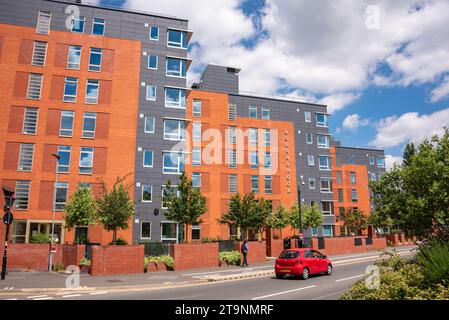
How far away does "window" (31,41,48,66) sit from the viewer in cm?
3741

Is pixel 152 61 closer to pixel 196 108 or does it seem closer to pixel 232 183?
pixel 196 108

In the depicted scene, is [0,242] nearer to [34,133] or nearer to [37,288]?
[37,288]

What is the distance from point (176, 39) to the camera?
42312 mm

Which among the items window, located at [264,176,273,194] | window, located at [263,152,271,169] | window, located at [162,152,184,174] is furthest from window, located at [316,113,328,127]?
window, located at [162,152,184,174]

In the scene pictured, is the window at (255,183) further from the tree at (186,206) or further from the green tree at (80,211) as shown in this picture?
the green tree at (80,211)

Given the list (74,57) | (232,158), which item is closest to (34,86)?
(74,57)

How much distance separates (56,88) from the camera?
3759cm

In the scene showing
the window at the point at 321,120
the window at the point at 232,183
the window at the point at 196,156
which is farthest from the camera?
the window at the point at 321,120

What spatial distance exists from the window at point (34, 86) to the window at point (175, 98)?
13.0 metres

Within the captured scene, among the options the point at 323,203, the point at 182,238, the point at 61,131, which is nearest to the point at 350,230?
the point at 323,203

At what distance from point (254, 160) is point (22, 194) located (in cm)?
2756

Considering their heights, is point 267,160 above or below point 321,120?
below

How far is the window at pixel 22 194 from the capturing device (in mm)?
34338

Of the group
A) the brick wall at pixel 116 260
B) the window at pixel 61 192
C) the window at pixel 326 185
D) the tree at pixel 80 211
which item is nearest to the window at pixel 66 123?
the window at pixel 61 192
